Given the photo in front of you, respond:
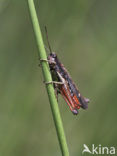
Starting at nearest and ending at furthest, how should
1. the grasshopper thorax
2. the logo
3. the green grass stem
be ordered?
the green grass stem, the grasshopper thorax, the logo

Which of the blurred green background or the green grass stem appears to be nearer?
the green grass stem

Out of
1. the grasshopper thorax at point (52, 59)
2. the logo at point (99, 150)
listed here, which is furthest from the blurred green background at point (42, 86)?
the grasshopper thorax at point (52, 59)

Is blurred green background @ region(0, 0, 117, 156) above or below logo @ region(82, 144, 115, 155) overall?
above

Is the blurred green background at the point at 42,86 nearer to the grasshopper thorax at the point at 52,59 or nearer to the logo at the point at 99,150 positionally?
the logo at the point at 99,150

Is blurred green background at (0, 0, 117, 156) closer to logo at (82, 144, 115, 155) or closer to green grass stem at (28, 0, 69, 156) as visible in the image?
logo at (82, 144, 115, 155)

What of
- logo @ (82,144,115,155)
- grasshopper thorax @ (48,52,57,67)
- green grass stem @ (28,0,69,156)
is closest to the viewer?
green grass stem @ (28,0,69,156)

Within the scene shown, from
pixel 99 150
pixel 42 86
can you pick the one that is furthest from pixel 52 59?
pixel 99 150

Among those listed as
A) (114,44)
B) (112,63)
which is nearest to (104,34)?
(114,44)

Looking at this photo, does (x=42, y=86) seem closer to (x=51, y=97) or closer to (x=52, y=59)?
(x=52, y=59)

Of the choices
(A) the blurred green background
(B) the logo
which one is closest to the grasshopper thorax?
(A) the blurred green background

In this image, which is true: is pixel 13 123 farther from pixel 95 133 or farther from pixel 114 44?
pixel 114 44
